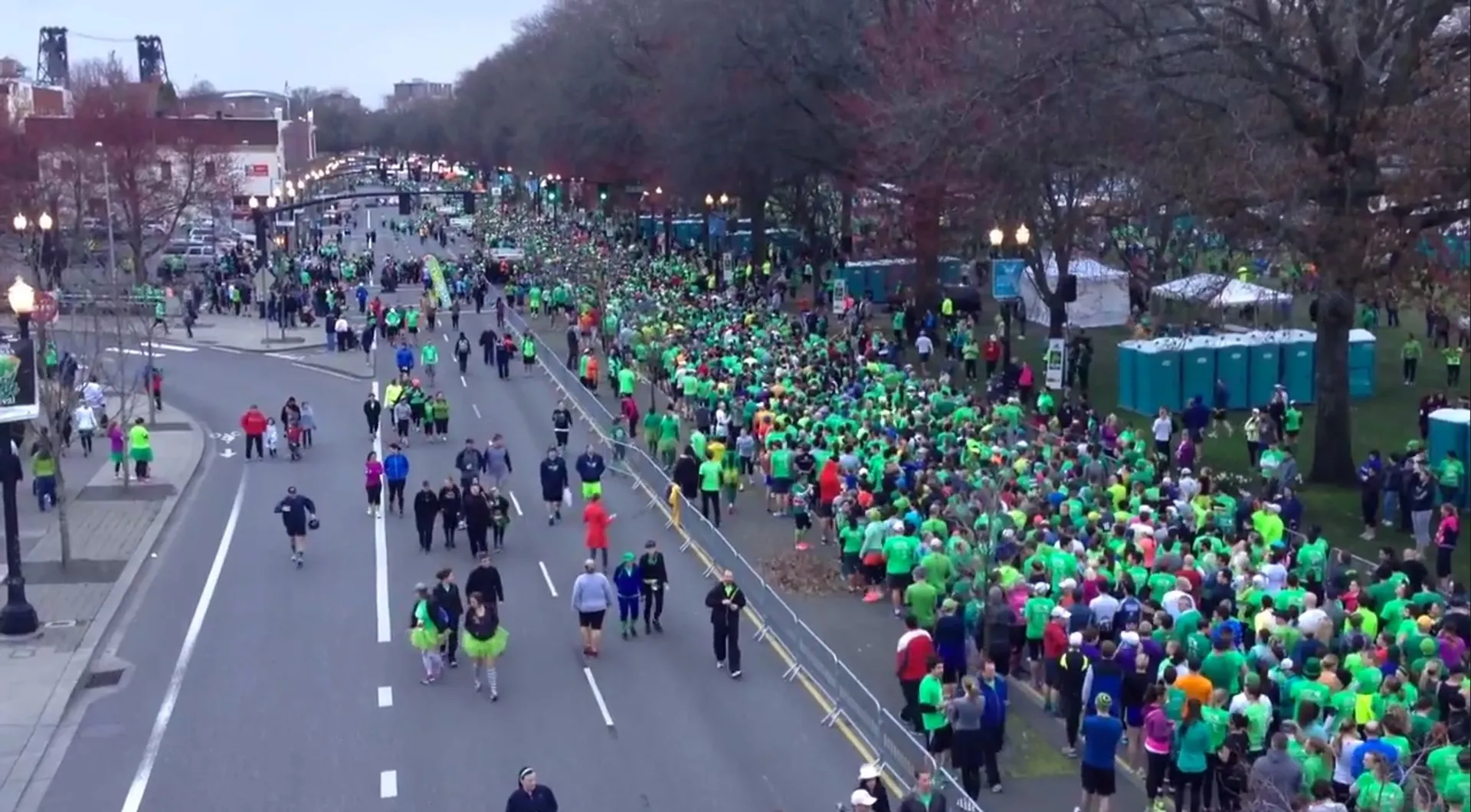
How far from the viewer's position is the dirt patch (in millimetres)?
21312

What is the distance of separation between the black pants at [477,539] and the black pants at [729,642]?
5.93m

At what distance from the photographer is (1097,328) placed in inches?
1809

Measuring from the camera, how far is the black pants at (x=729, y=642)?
17.8 metres

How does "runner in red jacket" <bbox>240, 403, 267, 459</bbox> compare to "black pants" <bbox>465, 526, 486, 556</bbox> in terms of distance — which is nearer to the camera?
"black pants" <bbox>465, 526, 486, 556</bbox>

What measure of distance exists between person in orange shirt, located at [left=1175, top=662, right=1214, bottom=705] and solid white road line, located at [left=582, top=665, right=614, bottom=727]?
581 centimetres

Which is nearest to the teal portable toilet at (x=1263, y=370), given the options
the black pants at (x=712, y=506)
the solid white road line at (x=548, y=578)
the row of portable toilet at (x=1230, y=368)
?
the row of portable toilet at (x=1230, y=368)

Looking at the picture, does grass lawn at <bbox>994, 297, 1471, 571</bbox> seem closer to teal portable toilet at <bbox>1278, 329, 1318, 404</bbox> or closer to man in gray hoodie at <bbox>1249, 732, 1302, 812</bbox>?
teal portable toilet at <bbox>1278, 329, 1318, 404</bbox>

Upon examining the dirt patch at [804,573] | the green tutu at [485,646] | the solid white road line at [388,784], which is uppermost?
the green tutu at [485,646]

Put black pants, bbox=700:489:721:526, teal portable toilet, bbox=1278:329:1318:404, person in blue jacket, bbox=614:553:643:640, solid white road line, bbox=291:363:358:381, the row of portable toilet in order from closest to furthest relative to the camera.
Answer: person in blue jacket, bbox=614:553:643:640
black pants, bbox=700:489:721:526
the row of portable toilet
teal portable toilet, bbox=1278:329:1318:404
solid white road line, bbox=291:363:358:381

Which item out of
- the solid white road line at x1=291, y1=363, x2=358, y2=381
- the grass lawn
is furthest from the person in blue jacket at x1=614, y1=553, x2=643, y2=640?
the solid white road line at x1=291, y1=363, x2=358, y2=381

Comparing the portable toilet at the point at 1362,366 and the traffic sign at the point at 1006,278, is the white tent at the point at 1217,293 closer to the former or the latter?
the portable toilet at the point at 1362,366

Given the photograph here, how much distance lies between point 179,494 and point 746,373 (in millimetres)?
10935

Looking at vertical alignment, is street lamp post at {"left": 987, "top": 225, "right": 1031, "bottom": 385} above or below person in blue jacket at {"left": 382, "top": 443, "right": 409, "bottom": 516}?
above

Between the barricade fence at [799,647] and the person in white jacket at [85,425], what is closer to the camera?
the barricade fence at [799,647]
